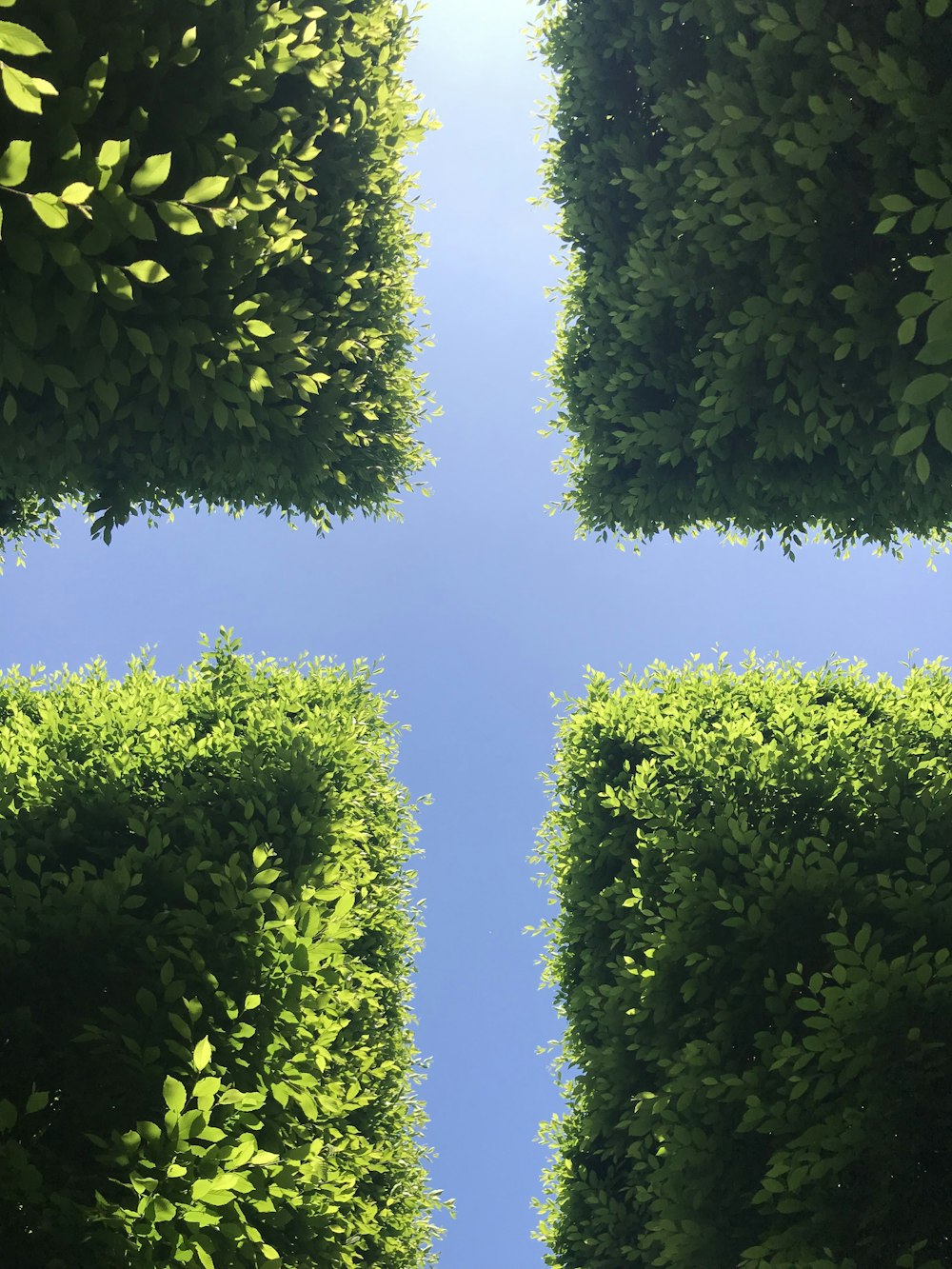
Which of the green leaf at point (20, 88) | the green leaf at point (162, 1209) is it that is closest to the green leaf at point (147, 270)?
the green leaf at point (20, 88)

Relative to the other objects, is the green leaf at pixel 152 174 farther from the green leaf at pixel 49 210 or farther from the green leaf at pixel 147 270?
the green leaf at pixel 49 210

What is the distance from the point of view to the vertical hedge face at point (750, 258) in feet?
21.7

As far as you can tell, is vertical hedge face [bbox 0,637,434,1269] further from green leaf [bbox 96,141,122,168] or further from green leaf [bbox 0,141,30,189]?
green leaf [bbox 96,141,122,168]

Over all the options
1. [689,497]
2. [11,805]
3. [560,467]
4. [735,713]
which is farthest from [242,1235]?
[560,467]

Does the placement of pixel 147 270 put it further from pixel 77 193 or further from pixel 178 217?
pixel 77 193

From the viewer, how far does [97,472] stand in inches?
335

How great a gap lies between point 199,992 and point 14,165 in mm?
6016

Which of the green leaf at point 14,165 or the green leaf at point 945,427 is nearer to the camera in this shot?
the green leaf at point 14,165

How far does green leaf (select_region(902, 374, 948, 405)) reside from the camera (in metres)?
3.28

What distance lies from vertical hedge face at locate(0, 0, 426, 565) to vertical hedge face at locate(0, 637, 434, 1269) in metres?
3.17

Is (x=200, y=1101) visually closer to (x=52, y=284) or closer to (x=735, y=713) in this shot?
(x=52, y=284)

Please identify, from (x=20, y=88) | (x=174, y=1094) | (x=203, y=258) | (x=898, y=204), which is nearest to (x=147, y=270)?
(x=20, y=88)

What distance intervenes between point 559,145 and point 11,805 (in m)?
11.1

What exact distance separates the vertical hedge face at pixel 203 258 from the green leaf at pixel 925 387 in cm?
362
